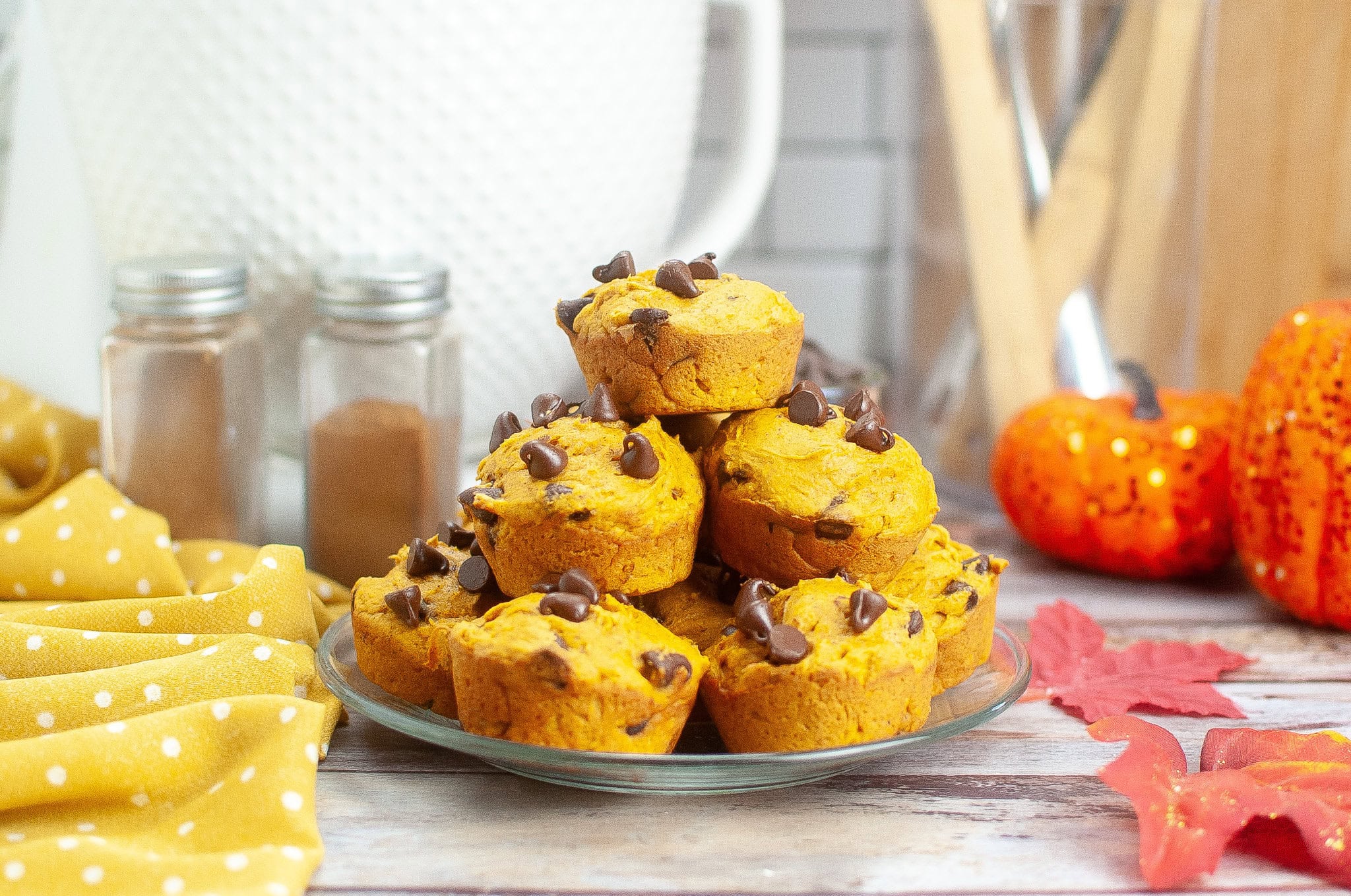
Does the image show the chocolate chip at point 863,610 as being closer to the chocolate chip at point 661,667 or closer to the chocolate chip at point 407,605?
the chocolate chip at point 661,667

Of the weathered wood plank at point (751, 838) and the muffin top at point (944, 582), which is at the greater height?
the muffin top at point (944, 582)

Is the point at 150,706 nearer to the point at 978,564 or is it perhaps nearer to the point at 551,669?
the point at 551,669

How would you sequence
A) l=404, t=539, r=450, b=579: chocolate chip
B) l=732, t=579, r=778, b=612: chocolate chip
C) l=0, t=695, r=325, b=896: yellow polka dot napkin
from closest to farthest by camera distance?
l=0, t=695, r=325, b=896: yellow polka dot napkin → l=732, t=579, r=778, b=612: chocolate chip → l=404, t=539, r=450, b=579: chocolate chip

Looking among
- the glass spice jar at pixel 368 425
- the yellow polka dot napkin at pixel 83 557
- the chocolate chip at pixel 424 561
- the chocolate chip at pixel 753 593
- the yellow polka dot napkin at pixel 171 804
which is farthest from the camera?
the glass spice jar at pixel 368 425

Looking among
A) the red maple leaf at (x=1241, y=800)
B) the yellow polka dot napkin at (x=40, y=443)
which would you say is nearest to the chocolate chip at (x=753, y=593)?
the red maple leaf at (x=1241, y=800)

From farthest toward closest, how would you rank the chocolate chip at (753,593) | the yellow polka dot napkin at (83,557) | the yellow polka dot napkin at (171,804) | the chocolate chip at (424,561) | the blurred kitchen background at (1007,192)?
the blurred kitchen background at (1007,192)
the yellow polka dot napkin at (83,557)
the chocolate chip at (424,561)
the chocolate chip at (753,593)
the yellow polka dot napkin at (171,804)

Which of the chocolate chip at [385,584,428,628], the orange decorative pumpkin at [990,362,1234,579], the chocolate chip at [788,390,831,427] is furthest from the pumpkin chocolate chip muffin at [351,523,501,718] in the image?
the orange decorative pumpkin at [990,362,1234,579]

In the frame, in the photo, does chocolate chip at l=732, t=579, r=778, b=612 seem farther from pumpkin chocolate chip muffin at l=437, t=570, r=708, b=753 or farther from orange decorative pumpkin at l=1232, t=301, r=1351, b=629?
orange decorative pumpkin at l=1232, t=301, r=1351, b=629

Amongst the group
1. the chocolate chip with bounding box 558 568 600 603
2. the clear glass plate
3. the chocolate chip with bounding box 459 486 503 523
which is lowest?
the clear glass plate
